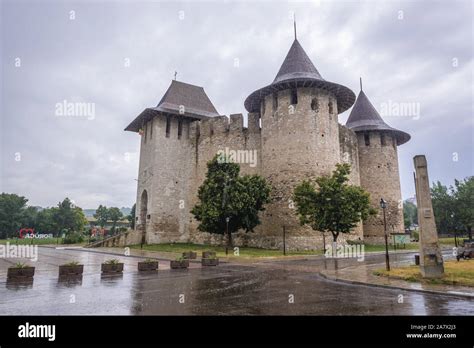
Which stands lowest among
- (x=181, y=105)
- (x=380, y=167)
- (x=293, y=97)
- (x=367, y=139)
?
(x=380, y=167)

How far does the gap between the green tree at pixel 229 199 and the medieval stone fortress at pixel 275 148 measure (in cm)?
326

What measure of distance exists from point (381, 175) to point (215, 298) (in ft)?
114

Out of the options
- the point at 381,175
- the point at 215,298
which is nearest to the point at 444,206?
the point at 381,175

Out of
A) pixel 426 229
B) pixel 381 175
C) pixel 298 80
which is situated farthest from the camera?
pixel 381 175

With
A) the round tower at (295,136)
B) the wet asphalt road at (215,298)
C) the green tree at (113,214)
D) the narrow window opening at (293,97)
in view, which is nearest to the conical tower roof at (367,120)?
the round tower at (295,136)

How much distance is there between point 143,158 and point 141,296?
32.3 meters

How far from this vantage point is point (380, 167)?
38281 mm

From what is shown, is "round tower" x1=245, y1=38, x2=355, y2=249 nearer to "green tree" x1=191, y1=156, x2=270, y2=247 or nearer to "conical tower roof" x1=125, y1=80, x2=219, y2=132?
"green tree" x1=191, y1=156, x2=270, y2=247

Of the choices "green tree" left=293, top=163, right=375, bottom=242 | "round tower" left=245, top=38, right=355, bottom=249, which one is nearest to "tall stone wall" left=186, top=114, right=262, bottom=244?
"round tower" left=245, top=38, right=355, bottom=249

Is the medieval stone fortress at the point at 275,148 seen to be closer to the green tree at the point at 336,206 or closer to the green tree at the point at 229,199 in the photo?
the green tree at the point at 229,199

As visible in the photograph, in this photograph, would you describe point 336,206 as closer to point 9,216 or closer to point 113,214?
point 9,216

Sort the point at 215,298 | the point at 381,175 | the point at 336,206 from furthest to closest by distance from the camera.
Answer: the point at 381,175 → the point at 336,206 → the point at 215,298

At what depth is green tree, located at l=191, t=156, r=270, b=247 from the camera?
2705 cm

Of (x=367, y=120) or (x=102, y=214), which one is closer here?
(x=367, y=120)
